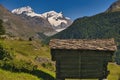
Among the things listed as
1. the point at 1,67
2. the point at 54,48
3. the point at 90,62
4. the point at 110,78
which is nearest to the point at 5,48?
the point at 1,67

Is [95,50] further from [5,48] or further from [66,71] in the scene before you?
[5,48]

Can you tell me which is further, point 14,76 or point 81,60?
point 81,60

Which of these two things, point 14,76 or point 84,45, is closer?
point 14,76

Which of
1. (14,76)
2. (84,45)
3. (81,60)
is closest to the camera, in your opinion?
(14,76)

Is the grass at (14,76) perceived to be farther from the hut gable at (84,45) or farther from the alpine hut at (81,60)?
the hut gable at (84,45)

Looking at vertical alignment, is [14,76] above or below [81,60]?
below

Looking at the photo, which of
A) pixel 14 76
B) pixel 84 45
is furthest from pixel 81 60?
pixel 14 76

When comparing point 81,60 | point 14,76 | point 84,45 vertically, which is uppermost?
point 84,45

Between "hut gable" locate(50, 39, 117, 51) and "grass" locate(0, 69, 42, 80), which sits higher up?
"hut gable" locate(50, 39, 117, 51)

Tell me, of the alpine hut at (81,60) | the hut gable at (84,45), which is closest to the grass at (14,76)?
the alpine hut at (81,60)

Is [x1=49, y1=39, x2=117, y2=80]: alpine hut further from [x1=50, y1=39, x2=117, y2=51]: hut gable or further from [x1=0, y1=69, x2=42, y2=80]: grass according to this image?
[x1=0, y1=69, x2=42, y2=80]: grass

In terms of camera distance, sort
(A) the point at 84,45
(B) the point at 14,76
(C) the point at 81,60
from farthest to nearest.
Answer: (A) the point at 84,45, (C) the point at 81,60, (B) the point at 14,76

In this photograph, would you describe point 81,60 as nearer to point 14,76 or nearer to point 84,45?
point 84,45

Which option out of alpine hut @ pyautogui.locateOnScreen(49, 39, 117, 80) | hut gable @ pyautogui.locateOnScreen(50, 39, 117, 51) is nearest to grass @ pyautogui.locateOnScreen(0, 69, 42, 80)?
alpine hut @ pyautogui.locateOnScreen(49, 39, 117, 80)
